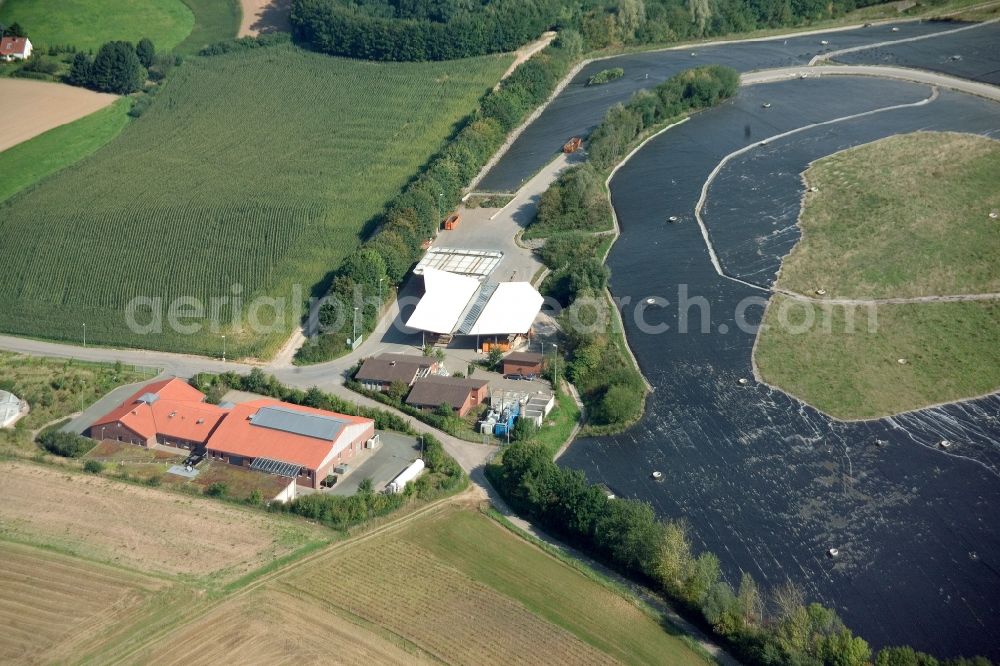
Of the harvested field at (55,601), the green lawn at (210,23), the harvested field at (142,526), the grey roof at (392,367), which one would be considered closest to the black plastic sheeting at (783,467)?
the grey roof at (392,367)

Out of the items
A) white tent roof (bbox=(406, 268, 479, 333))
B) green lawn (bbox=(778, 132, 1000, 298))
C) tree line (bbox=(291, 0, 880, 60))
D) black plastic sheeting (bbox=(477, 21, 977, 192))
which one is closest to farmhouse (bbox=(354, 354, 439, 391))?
white tent roof (bbox=(406, 268, 479, 333))

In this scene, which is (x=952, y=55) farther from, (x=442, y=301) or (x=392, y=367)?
(x=392, y=367)

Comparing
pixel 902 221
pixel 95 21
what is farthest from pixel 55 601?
pixel 95 21

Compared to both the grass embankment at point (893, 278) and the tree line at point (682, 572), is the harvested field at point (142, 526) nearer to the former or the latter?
the tree line at point (682, 572)

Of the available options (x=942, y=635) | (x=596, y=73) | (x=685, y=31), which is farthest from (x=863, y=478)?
(x=685, y=31)

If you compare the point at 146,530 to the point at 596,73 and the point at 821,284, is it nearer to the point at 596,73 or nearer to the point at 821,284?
the point at 821,284

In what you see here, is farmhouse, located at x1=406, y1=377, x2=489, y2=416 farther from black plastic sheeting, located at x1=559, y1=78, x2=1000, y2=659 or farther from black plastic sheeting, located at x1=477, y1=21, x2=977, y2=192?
black plastic sheeting, located at x1=477, y1=21, x2=977, y2=192
